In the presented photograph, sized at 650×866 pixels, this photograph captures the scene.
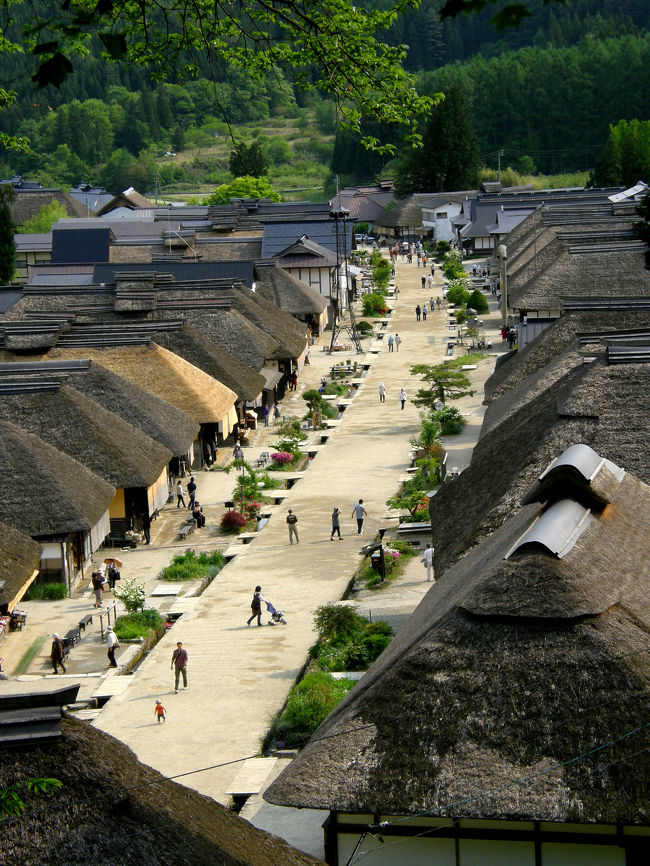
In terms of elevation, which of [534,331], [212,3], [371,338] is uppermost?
[212,3]

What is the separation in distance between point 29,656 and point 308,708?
7.69 m

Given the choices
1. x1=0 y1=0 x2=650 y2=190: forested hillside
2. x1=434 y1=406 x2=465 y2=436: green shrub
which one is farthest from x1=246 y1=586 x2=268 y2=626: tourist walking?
x1=0 y1=0 x2=650 y2=190: forested hillside

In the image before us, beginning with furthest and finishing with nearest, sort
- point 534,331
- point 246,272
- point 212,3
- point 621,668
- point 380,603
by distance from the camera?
point 246,272 < point 534,331 < point 380,603 < point 621,668 < point 212,3

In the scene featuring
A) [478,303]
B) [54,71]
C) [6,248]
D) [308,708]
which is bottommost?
[478,303]

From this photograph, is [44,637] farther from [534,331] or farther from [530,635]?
[534,331]

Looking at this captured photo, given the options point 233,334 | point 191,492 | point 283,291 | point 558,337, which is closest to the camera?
point 558,337

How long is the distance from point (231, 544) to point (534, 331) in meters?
14.5

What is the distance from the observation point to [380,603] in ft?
85.2

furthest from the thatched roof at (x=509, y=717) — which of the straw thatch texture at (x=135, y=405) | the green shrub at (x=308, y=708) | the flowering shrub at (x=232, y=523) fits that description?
the straw thatch texture at (x=135, y=405)

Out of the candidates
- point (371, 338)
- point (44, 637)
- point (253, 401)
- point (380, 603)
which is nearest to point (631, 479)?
point (380, 603)

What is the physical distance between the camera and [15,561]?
→ 2589 cm

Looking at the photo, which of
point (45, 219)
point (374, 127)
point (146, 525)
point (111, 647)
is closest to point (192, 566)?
point (146, 525)

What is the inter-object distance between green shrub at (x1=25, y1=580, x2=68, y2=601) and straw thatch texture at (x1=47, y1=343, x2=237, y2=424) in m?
11.0

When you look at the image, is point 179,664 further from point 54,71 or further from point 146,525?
point 54,71
